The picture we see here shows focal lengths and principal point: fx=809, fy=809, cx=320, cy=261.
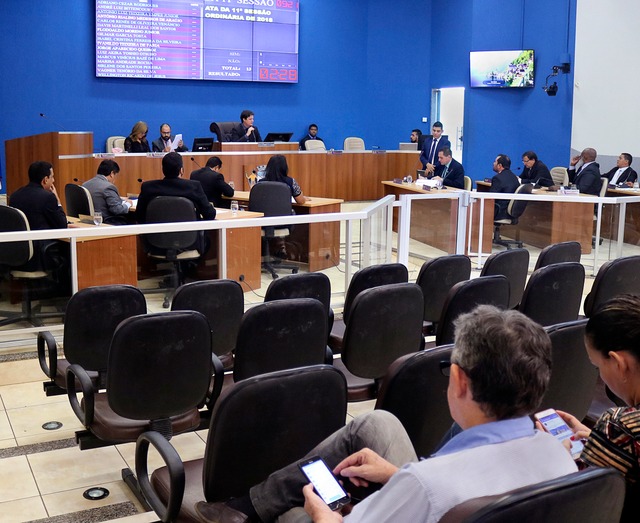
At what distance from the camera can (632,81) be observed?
1274 centimetres

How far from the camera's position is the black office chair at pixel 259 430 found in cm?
222

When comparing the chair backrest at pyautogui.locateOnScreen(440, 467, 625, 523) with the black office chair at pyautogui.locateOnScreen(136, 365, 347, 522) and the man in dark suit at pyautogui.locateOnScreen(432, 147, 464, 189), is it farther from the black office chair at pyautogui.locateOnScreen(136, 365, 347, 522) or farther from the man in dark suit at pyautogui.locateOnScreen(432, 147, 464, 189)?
the man in dark suit at pyautogui.locateOnScreen(432, 147, 464, 189)

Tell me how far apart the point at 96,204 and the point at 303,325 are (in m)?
4.56

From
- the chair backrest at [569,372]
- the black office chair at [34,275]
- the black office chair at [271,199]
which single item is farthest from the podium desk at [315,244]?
the chair backrest at [569,372]

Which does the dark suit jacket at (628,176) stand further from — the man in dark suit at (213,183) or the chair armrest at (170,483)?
the chair armrest at (170,483)

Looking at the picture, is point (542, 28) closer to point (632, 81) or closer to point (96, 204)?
point (632, 81)

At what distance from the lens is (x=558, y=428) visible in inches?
79.0

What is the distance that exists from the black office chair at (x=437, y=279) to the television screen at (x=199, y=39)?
10.4 m

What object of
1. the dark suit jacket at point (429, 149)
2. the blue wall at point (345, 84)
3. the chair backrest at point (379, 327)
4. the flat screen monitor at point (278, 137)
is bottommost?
the chair backrest at point (379, 327)

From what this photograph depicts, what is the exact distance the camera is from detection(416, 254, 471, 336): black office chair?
4562 millimetres

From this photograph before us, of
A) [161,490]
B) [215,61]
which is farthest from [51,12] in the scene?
[161,490]

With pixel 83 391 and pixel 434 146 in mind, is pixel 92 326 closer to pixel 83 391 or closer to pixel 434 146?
pixel 83 391

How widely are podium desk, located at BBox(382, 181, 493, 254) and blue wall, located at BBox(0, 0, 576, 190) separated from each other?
6652mm

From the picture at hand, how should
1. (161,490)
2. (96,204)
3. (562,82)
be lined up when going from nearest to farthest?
(161,490)
(96,204)
(562,82)
